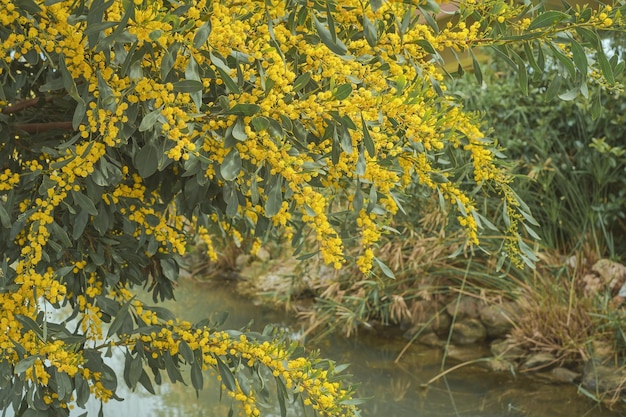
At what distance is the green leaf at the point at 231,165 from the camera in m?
1.34

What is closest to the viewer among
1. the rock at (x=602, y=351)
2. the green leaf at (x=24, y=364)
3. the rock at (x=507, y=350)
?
the green leaf at (x=24, y=364)

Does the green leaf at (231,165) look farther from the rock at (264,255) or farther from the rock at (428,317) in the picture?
the rock at (264,255)

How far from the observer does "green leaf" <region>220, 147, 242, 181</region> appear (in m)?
1.34

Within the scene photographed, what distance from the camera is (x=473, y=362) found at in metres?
4.62

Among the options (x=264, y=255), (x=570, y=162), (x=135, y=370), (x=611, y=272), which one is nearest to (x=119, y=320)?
(x=135, y=370)

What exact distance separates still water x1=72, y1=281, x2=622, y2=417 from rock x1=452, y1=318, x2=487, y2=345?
0.68 ft

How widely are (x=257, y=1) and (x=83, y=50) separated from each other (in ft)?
1.04

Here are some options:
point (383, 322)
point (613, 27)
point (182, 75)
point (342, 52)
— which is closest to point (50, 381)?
point (182, 75)

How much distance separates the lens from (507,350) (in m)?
4.59

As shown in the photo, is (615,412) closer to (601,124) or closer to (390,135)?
(601,124)

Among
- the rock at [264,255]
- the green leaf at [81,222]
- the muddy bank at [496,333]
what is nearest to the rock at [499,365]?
the muddy bank at [496,333]

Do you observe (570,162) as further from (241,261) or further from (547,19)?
(547,19)

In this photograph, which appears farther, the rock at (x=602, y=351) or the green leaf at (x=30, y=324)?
the rock at (x=602, y=351)

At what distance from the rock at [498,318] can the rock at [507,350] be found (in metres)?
0.14
